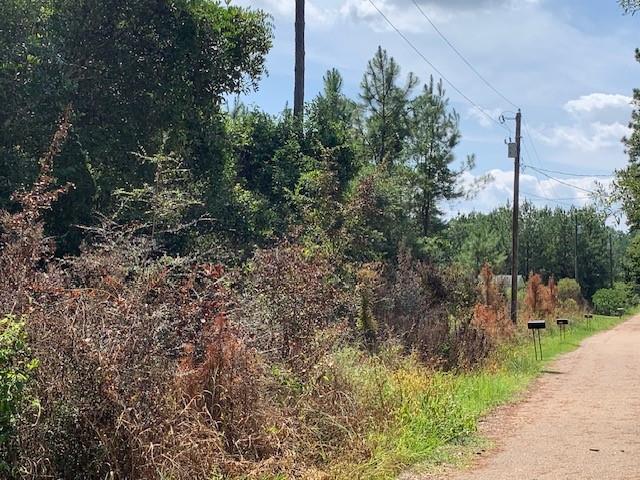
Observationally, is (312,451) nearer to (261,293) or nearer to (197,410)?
(197,410)

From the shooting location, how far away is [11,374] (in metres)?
4.65

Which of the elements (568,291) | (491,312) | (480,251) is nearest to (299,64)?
(491,312)

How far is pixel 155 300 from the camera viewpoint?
21.6ft

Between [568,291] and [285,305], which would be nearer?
[285,305]

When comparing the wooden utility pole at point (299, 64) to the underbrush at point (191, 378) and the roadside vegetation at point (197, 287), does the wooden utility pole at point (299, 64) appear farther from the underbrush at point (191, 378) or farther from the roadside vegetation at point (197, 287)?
the underbrush at point (191, 378)

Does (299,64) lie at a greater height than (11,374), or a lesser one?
greater

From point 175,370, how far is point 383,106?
97.5 ft

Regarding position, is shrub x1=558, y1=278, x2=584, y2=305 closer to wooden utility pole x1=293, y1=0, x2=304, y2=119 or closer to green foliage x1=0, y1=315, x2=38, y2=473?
wooden utility pole x1=293, y1=0, x2=304, y2=119

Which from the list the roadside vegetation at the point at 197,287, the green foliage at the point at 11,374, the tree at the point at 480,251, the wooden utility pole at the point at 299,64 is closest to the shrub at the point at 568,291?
the tree at the point at 480,251

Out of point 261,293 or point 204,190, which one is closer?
point 261,293

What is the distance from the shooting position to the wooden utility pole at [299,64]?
88.0 feet

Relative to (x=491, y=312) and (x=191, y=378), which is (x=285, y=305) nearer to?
(x=191, y=378)

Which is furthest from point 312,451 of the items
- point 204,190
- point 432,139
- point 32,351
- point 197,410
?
point 432,139

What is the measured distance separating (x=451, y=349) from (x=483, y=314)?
5321mm
